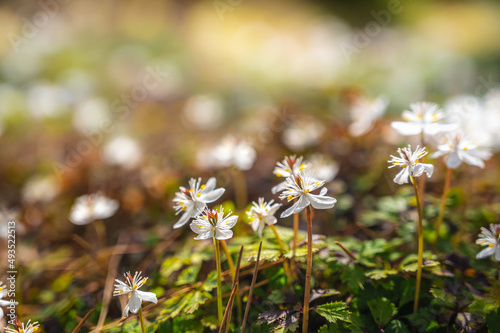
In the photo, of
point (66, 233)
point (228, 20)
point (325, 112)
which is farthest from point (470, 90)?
point (228, 20)

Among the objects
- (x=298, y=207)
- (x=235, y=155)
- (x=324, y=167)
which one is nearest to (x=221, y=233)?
(x=298, y=207)

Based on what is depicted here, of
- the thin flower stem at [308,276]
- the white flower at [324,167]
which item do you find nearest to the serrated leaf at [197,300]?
the thin flower stem at [308,276]

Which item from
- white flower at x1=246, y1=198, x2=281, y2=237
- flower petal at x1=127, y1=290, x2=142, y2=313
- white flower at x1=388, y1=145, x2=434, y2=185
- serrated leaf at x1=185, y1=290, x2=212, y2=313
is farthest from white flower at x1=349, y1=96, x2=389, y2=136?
flower petal at x1=127, y1=290, x2=142, y2=313

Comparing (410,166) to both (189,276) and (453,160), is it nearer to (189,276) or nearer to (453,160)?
(453,160)

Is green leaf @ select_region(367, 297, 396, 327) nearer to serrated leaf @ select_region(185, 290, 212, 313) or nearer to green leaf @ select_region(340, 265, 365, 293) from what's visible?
green leaf @ select_region(340, 265, 365, 293)

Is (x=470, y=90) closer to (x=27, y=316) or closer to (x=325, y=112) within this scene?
(x=325, y=112)

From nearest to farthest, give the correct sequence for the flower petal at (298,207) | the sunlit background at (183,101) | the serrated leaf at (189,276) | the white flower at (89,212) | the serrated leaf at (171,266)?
the flower petal at (298,207) < the serrated leaf at (189,276) < the serrated leaf at (171,266) < the white flower at (89,212) < the sunlit background at (183,101)

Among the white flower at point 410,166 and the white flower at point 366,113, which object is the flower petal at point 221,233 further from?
the white flower at point 366,113
